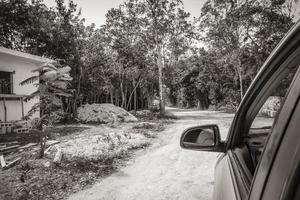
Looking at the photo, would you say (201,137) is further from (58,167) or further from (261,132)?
(58,167)

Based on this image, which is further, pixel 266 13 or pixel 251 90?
pixel 266 13

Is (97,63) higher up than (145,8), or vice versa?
(145,8)

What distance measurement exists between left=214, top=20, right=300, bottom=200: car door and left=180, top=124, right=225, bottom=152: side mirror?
10 cm

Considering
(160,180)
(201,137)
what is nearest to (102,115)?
(160,180)

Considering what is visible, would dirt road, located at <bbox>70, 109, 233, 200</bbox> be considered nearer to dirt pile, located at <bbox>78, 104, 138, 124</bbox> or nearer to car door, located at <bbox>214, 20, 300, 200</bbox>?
car door, located at <bbox>214, 20, 300, 200</bbox>

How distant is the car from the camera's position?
560 mm

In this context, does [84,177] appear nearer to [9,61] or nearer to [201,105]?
[9,61]

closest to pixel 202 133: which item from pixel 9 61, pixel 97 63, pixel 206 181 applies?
pixel 206 181

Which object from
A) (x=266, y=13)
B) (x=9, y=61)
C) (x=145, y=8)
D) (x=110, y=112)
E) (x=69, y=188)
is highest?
(x=145, y=8)

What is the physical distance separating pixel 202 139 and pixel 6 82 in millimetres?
12349

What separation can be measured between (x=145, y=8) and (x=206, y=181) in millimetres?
17592

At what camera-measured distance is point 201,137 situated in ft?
5.88

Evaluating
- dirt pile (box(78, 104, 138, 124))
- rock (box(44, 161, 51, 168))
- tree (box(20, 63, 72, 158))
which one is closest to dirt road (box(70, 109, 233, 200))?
rock (box(44, 161, 51, 168))

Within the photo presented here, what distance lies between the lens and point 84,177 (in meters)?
4.71
